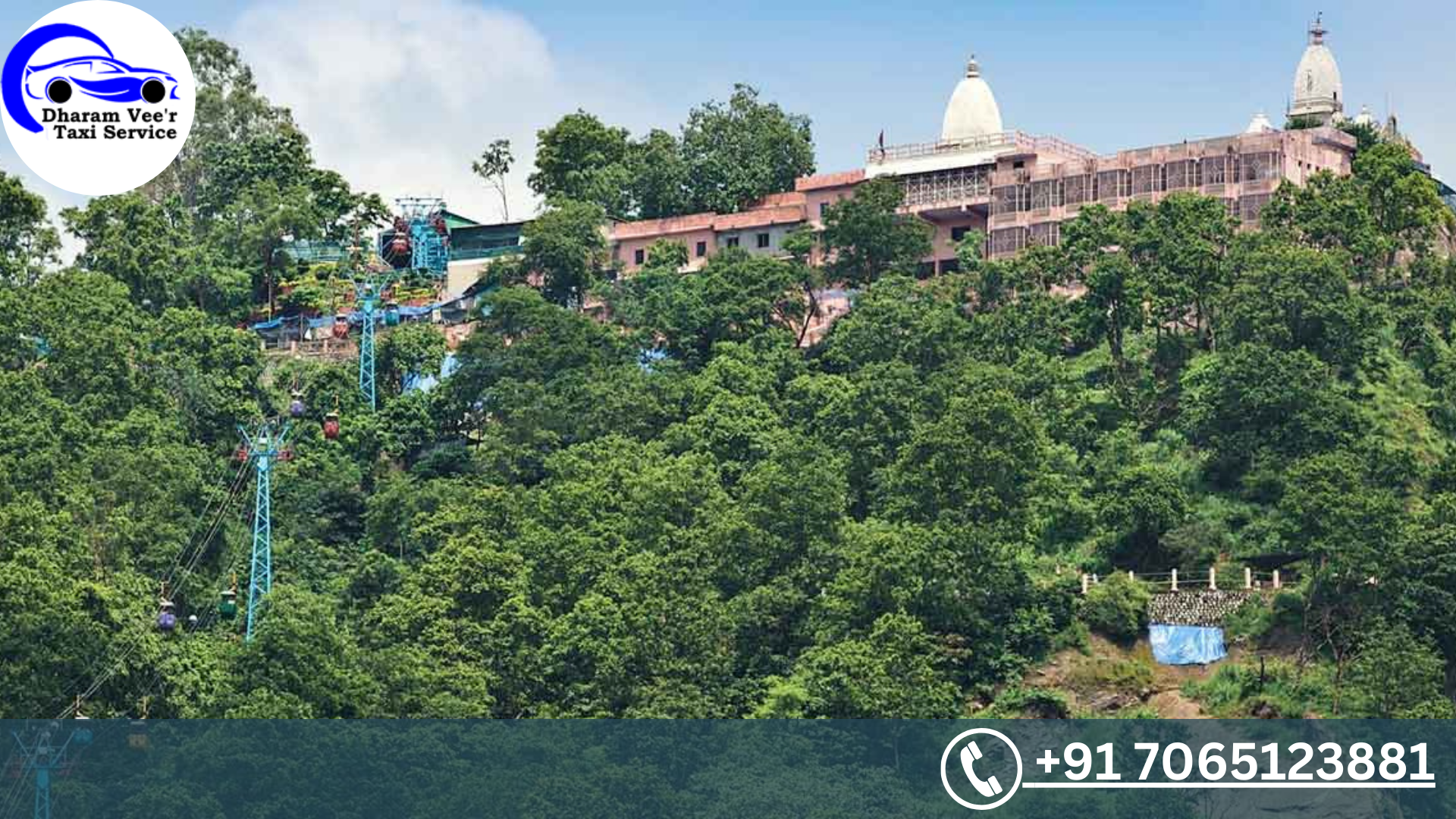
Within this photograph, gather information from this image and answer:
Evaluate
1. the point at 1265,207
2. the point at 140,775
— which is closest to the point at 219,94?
the point at 1265,207

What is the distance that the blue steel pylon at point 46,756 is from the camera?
6731 centimetres

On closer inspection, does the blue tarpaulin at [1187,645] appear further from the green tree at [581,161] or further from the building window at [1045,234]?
the green tree at [581,161]

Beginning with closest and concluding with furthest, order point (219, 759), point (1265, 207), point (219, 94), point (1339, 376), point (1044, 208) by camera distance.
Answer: point (219, 759) < point (1339, 376) < point (1265, 207) < point (1044, 208) < point (219, 94)

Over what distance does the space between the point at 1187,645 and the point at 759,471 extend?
10.1m

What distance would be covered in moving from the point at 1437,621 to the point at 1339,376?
36.9ft

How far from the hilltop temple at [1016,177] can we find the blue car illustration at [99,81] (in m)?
30.2

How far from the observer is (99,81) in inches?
2704

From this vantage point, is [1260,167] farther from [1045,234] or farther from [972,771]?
[972,771]

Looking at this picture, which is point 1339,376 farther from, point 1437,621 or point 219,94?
point 219,94

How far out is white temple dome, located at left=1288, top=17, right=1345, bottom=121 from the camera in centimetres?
9681

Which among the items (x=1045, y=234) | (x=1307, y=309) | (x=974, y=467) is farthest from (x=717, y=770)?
(x=1045, y=234)

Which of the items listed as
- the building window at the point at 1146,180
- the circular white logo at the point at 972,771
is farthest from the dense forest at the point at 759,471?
the building window at the point at 1146,180

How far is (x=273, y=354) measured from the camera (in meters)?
96.8

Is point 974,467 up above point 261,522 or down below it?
above
